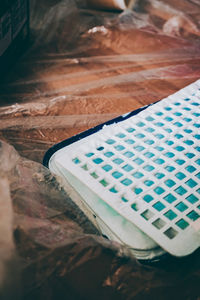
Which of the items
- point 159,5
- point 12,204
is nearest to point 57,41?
point 159,5

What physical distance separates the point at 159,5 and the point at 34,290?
4.57ft

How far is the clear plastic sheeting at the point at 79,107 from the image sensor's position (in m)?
0.47

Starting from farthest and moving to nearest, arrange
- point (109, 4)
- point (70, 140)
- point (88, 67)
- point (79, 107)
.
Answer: point (109, 4) < point (88, 67) < point (79, 107) < point (70, 140)

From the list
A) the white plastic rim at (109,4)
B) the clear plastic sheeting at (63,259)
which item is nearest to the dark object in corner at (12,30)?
the white plastic rim at (109,4)

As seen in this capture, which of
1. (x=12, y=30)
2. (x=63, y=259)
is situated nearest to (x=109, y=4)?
(x=12, y=30)

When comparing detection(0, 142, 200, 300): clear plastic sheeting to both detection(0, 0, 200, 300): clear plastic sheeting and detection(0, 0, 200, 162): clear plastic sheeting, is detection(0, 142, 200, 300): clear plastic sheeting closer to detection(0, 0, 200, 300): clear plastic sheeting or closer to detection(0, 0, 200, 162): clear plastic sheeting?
detection(0, 0, 200, 300): clear plastic sheeting

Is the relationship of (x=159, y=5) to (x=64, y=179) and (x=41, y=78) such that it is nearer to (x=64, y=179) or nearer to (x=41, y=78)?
(x=41, y=78)

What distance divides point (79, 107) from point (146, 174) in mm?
378

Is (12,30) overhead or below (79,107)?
overhead

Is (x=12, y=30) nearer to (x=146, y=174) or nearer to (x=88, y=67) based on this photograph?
(x=88, y=67)

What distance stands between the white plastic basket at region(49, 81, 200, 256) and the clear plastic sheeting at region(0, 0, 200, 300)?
0.05 m

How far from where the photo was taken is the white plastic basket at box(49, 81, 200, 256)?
57cm

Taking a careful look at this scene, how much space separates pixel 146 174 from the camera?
2.21 feet

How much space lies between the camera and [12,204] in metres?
0.51
